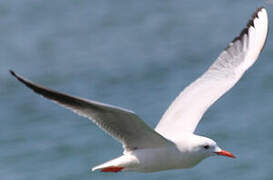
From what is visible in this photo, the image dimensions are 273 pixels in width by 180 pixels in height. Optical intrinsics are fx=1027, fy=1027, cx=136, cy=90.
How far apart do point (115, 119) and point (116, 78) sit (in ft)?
17.6

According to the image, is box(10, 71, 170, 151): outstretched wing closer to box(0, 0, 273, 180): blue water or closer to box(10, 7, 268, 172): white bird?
box(10, 7, 268, 172): white bird

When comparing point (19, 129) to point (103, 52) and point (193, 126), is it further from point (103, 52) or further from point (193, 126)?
point (193, 126)

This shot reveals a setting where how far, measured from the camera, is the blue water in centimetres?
1173

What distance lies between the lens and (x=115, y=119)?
723cm

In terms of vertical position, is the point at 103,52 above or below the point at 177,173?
above

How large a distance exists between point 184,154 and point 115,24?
6.64m

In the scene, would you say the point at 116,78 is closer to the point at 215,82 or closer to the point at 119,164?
the point at 215,82

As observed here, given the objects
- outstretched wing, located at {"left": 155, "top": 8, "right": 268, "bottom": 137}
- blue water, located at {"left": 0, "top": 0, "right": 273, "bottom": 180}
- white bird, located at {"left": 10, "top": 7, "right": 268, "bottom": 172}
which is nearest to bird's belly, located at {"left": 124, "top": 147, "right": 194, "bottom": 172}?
white bird, located at {"left": 10, "top": 7, "right": 268, "bottom": 172}

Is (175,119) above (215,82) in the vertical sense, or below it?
below

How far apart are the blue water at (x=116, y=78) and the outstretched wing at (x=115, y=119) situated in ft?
12.4

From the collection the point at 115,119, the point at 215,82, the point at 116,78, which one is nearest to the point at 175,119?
the point at 215,82

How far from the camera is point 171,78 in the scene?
12.6 meters

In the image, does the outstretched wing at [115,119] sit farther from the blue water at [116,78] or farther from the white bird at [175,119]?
the blue water at [116,78]

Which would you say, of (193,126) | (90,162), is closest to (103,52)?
(90,162)
